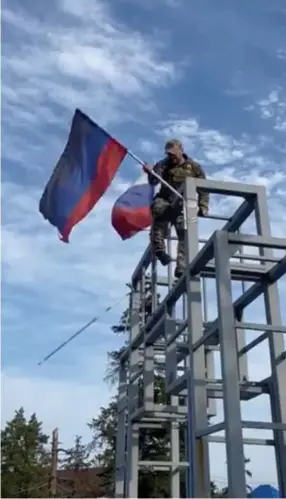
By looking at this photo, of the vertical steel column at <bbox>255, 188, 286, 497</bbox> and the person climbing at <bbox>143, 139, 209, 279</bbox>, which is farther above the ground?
the person climbing at <bbox>143, 139, 209, 279</bbox>

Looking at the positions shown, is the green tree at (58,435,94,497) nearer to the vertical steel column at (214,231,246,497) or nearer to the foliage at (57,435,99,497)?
the foliage at (57,435,99,497)

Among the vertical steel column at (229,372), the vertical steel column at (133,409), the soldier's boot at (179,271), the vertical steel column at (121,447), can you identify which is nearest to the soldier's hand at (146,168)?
the soldier's boot at (179,271)

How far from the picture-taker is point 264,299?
4.34 m

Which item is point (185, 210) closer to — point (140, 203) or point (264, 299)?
point (264, 299)

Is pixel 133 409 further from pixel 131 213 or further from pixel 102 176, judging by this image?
pixel 102 176

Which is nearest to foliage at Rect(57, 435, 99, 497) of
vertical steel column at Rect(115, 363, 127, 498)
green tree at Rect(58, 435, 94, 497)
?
green tree at Rect(58, 435, 94, 497)

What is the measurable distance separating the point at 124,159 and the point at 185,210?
897 mm

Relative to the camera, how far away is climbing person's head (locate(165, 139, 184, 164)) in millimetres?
5680

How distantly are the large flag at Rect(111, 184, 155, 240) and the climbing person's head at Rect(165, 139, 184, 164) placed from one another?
3.41 feet

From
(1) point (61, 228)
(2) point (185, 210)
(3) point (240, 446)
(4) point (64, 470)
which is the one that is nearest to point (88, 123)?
(1) point (61, 228)

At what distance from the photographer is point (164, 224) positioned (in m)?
5.86

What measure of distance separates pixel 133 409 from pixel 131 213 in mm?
2258

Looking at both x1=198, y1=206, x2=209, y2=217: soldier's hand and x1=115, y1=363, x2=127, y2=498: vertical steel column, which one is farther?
x1=115, y1=363, x2=127, y2=498: vertical steel column

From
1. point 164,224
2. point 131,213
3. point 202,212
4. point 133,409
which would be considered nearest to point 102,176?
point 164,224
